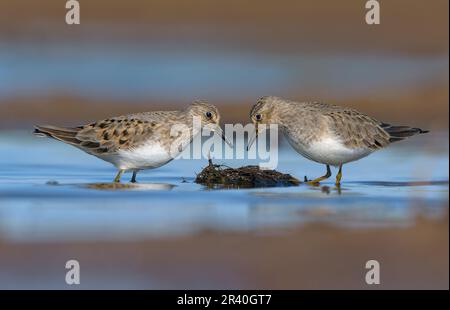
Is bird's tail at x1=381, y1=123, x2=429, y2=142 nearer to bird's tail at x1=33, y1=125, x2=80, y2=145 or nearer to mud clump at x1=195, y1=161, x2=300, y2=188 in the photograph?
mud clump at x1=195, y1=161, x2=300, y2=188

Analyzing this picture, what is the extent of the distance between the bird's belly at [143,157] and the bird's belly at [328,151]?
1.85 meters

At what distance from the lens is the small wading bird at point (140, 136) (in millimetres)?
12891

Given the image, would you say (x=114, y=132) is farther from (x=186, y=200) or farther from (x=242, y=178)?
(x=242, y=178)

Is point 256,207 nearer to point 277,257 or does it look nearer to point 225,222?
point 225,222

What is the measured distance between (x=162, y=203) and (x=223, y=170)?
1.85m

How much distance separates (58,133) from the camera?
13.5 metres

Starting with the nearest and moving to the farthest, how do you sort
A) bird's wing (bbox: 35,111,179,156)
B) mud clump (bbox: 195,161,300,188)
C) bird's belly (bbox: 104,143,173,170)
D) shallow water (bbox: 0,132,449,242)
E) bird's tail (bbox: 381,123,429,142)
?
shallow water (bbox: 0,132,449,242), bird's belly (bbox: 104,143,173,170), bird's wing (bbox: 35,111,179,156), mud clump (bbox: 195,161,300,188), bird's tail (bbox: 381,123,429,142)

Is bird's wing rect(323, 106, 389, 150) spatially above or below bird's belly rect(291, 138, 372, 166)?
above

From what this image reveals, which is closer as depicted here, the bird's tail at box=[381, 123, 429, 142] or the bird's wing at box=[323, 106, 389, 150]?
the bird's wing at box=[323, 106, 389, 150]

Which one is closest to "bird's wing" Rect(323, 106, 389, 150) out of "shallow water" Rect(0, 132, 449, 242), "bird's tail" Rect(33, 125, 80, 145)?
"shallow water" Rect(0, 132, 449, 242)

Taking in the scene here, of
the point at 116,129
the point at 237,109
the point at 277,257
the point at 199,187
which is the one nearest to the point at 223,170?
the point at 199,187

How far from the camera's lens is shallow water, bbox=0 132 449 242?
36.2 feet

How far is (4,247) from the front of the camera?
408 inches

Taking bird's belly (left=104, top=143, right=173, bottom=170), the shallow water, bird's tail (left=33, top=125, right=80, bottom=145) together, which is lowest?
the shallow water
